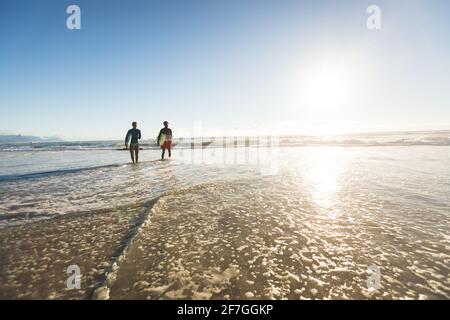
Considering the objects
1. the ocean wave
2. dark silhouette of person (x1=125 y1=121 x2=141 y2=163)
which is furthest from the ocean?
the ocean wave

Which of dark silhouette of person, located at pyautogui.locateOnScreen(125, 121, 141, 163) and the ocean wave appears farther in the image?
the ocean wave

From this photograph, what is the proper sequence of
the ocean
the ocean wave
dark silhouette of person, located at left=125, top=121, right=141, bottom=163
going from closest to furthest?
the ocean, dark silhouette of person, located at left=125, top=121, right=141, bottom=163, the ocean wave

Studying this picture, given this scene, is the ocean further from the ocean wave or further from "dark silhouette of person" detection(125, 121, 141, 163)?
the ocean wave

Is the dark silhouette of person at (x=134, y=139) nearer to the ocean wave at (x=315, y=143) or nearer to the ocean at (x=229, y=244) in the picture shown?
the ocean at (x=229, y=244)

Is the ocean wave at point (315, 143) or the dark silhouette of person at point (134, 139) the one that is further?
the ocean wave at point (315, 143)

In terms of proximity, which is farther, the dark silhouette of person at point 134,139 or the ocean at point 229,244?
the dark silhouette of person at point 134,139

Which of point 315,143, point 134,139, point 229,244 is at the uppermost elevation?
point 134,139

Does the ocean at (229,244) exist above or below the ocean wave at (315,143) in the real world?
below

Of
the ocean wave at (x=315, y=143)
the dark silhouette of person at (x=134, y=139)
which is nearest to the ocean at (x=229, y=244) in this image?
the dark silhouette of person at (x=134, y=139)

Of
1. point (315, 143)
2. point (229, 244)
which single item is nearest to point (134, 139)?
point (229, 244)

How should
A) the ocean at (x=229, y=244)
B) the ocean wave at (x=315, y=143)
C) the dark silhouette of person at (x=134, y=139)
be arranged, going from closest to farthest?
the ocean at (x=229, y=244) → the dark silhouette of person at (x=134, y=139) → the ocean wave at (x=315, y=143)

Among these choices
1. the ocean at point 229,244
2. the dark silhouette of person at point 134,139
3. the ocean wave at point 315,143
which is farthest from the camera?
the ocean wave at point 315,143

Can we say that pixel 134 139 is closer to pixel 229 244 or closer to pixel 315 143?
pixel 229 244
